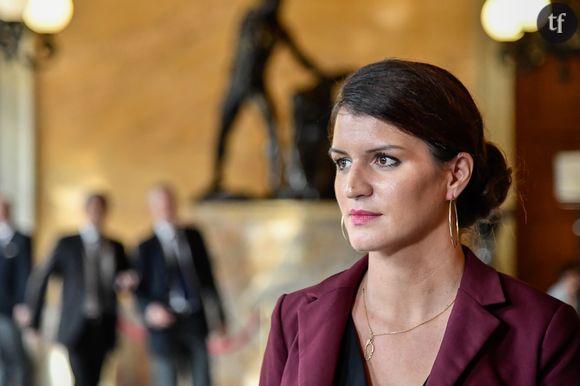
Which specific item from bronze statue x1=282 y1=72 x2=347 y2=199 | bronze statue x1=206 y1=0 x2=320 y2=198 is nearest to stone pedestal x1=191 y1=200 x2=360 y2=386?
bronze statue x1=282 y1=72 x2=347 y2=199

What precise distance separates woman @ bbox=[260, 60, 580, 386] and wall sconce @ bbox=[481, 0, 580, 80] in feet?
2.27

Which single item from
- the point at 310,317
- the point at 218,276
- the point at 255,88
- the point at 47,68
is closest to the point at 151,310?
the point at 218,276

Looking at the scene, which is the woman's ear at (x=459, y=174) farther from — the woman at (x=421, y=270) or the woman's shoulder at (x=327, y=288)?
the woman's shoulder at (x=327, y=288)

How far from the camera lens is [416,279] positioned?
2432 mm

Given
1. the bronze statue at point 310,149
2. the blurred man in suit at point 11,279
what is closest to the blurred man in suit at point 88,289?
the blurred man in suit at point 11,279

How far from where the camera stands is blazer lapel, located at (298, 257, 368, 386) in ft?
7.95

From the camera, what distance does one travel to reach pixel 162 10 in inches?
523

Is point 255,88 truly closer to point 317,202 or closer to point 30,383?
point 317,202

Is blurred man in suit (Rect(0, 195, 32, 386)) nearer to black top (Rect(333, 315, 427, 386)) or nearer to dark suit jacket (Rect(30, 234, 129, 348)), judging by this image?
dark suit jacket (Rect(30, 234, 129, 348))

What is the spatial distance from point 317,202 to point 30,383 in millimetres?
3065

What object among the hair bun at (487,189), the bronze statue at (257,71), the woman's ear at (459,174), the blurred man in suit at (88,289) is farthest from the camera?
the bronze statue at (257,71)

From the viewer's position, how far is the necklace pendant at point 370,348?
245cm

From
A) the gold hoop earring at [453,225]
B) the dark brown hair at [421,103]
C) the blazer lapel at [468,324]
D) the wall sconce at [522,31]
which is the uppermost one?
the wall sconce at [522,31]

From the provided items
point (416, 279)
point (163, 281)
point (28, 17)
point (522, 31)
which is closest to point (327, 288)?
point (416, 279)
